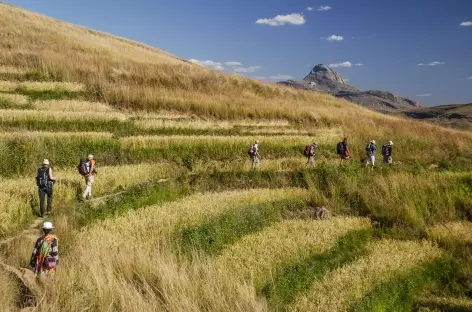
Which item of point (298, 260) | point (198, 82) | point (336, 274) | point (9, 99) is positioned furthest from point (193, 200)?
point (198, 82)

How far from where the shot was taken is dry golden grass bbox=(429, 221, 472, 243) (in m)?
15.2

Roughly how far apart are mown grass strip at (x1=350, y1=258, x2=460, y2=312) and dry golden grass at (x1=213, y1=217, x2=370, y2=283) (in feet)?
8.14

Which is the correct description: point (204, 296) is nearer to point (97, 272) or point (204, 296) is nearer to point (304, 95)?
point (97, 272)

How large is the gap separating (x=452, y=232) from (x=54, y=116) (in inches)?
1012

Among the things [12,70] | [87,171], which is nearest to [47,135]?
[87,171]

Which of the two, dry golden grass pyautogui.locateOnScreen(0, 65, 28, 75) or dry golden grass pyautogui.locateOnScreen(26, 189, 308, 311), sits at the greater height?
dry golden grass pyautogui.locateOnScreen(0, 65, 28, 75)

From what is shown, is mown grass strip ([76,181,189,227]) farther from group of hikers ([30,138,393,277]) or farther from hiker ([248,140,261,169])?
hiker ([248,140,261,169])

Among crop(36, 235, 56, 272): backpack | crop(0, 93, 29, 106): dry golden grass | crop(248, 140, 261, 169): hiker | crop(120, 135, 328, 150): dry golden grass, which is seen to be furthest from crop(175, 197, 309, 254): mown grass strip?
crop(0, 93, 29, 106): dry golden grass

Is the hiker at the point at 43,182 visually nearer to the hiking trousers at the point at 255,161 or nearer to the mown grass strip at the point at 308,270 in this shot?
the mown grass strip at the point at 308,270

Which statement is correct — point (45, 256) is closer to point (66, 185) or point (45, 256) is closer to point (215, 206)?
point (215, 206)

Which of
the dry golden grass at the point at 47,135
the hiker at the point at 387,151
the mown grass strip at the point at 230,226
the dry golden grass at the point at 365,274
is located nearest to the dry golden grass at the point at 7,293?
the mown grass strip at the point at 230,226

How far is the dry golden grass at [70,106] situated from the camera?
33438mm

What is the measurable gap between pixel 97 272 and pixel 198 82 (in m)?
39.5

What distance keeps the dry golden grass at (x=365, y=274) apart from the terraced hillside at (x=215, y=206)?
0.05 metres
